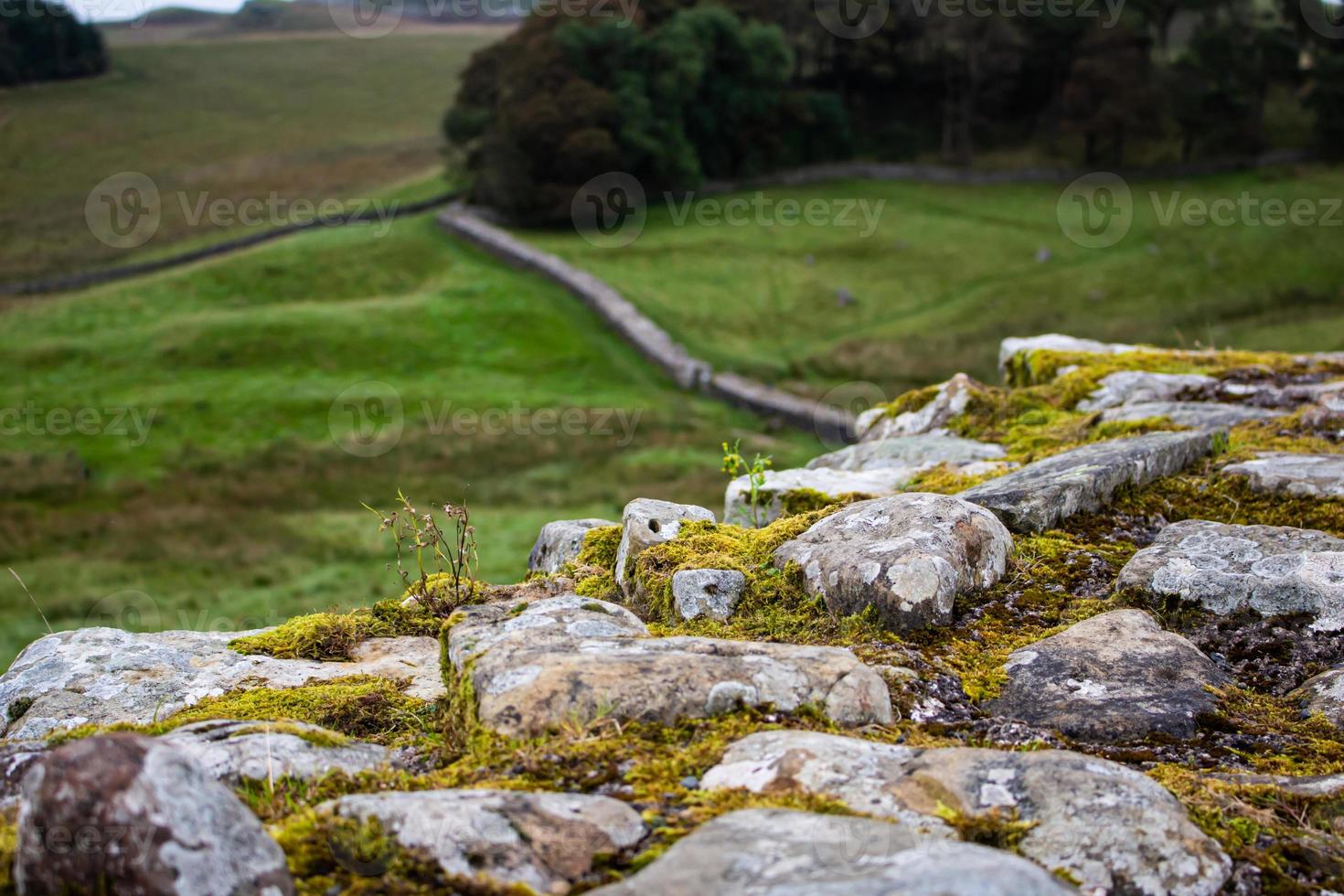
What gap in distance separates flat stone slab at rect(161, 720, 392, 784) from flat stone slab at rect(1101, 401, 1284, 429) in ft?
19.5

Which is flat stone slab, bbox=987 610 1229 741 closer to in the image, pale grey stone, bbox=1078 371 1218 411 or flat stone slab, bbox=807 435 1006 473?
flat stone slab, bbox=807 435 1006 473

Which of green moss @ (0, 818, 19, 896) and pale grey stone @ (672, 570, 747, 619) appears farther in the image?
pale grey stone @ (672, 570, 747, 619)

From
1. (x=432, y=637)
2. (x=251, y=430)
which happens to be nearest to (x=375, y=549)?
(x=251, y=430)

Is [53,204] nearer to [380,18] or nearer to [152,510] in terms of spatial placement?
[152,510]

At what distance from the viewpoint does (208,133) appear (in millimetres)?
68562

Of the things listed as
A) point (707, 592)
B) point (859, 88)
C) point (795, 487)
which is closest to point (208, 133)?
point (859, 88)

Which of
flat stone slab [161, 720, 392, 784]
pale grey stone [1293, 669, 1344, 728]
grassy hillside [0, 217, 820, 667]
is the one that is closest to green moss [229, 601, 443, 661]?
flat stone slab [161, 720, 392, 784]

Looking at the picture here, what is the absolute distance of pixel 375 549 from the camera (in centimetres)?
2069

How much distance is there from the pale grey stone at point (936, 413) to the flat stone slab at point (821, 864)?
596cm

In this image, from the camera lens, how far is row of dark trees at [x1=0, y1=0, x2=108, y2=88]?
7925 cm

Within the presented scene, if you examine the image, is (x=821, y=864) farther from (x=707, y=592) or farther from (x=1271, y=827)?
(x=707, y=592)

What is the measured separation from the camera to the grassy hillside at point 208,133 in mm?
51781

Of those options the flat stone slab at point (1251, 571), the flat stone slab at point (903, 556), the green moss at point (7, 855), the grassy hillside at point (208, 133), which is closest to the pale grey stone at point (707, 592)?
the flat stone slab at point (903, 556)

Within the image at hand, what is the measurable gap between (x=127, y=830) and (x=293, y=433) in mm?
26835
